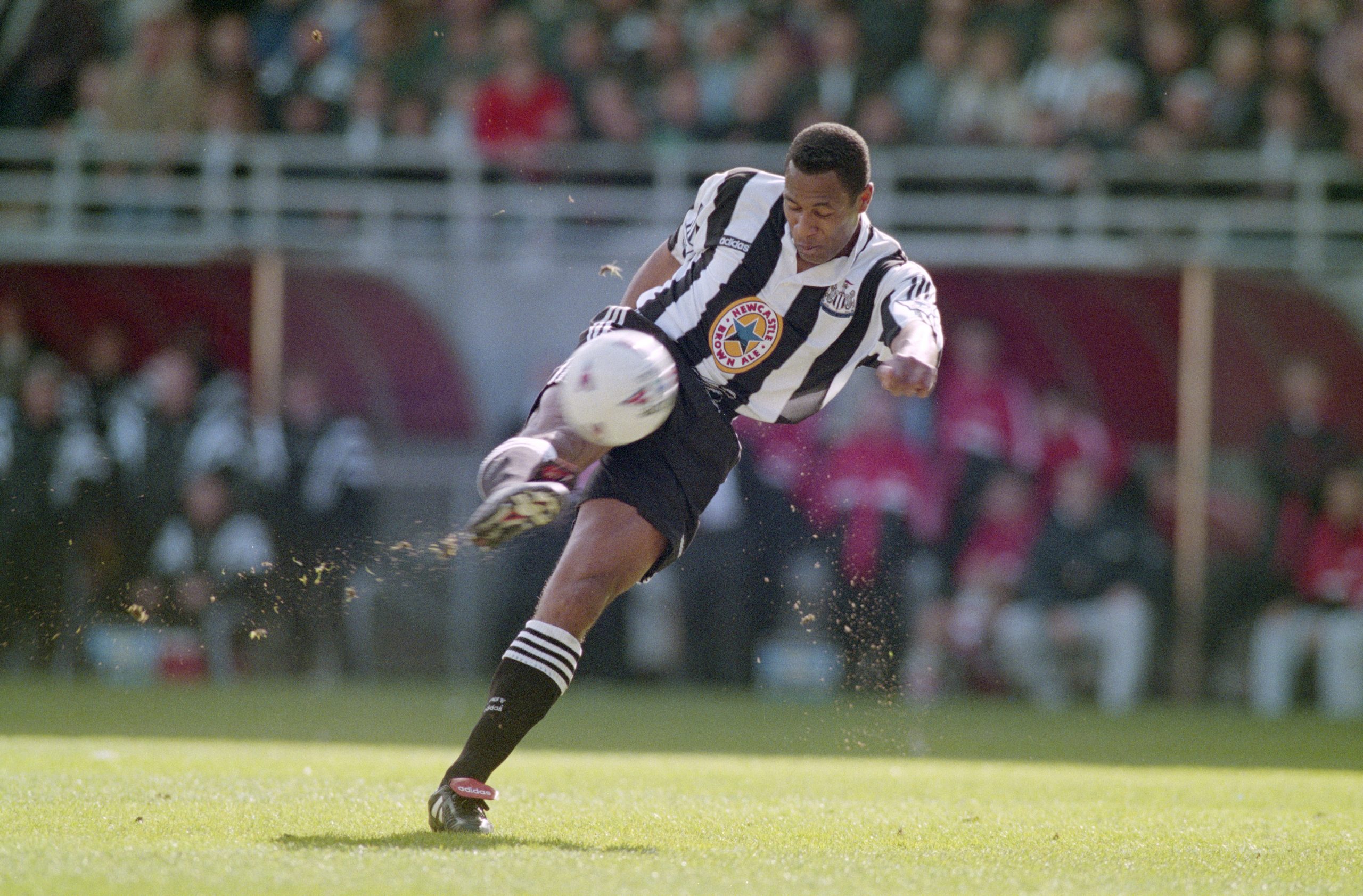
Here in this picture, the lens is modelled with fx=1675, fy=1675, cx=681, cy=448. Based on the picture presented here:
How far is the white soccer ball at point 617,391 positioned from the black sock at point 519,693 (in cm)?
65

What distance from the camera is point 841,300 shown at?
18.4 feet

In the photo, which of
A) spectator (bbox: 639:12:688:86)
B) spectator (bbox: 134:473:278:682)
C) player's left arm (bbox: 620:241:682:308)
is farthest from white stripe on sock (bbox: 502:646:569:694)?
spectator (bbox: 639:12:688:86)

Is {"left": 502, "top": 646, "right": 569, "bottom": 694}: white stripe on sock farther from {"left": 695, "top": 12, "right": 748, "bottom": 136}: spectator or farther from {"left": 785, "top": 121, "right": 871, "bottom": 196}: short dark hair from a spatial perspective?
{"left": 695, "top": 12, "right": 748, "bottom": 136}: spectator

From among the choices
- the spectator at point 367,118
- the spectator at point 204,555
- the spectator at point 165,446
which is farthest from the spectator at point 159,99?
the spectator at point 204,555

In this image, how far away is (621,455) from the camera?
5.47 metres

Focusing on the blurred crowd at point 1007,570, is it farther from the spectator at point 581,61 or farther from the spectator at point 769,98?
the spectator at point 581,61

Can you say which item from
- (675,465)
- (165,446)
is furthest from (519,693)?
(165,446)

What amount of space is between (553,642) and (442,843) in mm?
722

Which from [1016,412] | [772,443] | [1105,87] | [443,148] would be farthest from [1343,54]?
[443,148]

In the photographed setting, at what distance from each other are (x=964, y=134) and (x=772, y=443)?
3262 mm

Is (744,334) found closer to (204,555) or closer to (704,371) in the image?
(704,371)

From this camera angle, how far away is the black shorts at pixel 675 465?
17.6 feet

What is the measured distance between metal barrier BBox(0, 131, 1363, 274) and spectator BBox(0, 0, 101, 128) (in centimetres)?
89

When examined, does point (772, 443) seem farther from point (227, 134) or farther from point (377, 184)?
point (227, 134)
